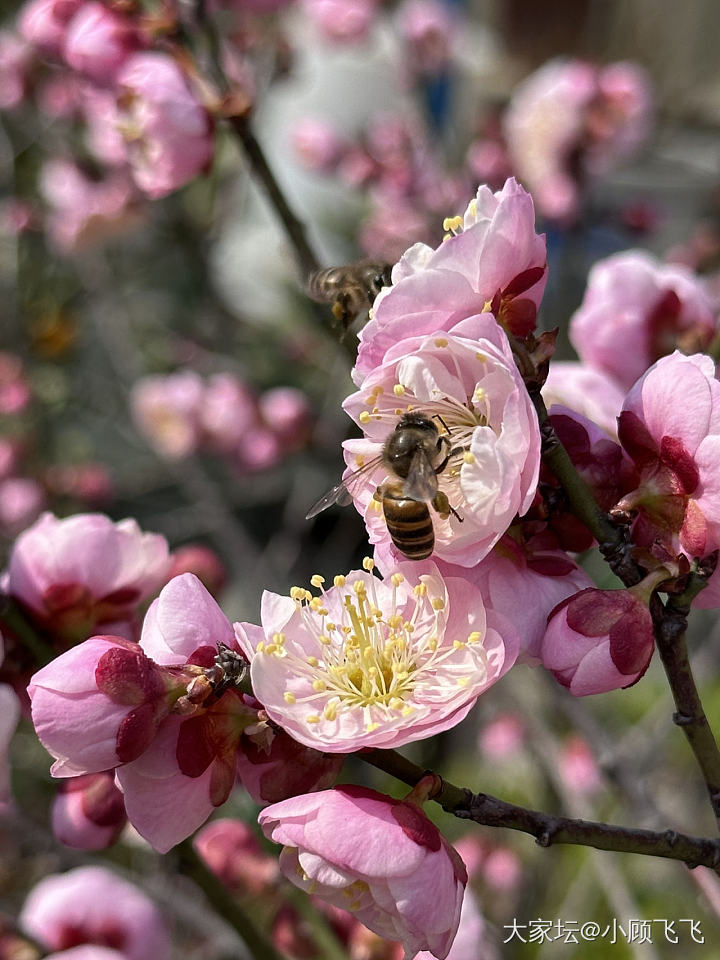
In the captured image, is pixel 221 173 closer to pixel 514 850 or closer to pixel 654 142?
pixel 654 142

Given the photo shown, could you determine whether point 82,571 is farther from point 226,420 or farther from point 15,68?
point 15,68

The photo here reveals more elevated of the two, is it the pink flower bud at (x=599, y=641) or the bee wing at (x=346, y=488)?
the bee wing at (x=346, y=488)

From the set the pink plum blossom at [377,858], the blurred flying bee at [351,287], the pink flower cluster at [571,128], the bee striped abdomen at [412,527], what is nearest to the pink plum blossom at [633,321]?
the blurred flying bee at [351,287]

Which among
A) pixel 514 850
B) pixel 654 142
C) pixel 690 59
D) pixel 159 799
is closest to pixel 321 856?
pixel 159 799

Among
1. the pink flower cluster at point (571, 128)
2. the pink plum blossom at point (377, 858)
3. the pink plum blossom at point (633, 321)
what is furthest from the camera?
the pink flower cluster at point (571, 128)

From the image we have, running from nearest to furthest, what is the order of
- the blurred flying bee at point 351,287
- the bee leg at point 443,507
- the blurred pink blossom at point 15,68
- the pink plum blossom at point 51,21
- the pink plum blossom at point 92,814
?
1. the bee leg at point 443,507
2. the pink plum blossom at point 92,814
3. the blurred flying bee at point 351,287
4. the pink plum blossom at point 51,21
5. the blurred pink blossom at point 15,68

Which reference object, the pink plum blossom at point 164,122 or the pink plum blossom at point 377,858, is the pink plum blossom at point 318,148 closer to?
the pink plum blossom at point 164,122
